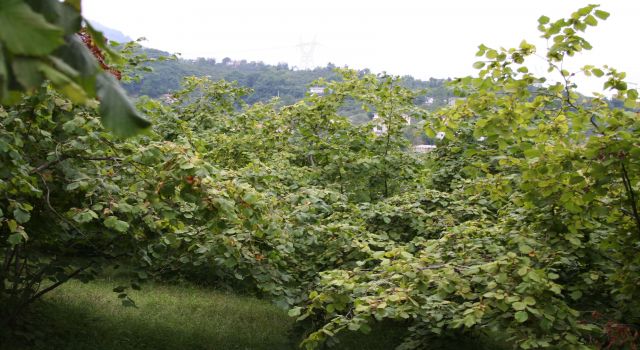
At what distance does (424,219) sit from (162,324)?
170 inches

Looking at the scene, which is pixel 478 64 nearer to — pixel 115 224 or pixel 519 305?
pixel 519 305

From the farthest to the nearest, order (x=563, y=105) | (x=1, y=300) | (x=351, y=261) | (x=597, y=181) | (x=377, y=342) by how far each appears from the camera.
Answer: (x=377, y=342), (x=1, y=300), (x=351, y=261), (x=563, y=105), (x=597, y=181)

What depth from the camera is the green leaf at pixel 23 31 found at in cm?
84

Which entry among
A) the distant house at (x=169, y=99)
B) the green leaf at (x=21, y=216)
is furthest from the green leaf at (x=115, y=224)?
the distant house at (x=169, y=99)

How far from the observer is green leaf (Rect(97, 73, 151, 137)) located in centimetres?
104

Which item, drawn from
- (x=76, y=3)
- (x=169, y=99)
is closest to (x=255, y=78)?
(x=169, y=99)

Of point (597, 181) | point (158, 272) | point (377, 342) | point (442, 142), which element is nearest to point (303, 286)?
point (158, 272)

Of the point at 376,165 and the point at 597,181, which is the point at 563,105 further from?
the point at 376,165

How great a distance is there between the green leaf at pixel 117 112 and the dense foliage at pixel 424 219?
8.67 ft

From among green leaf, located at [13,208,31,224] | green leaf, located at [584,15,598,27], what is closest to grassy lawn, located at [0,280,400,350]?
green leaf, located at [13,208,31,224]

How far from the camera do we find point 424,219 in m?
6.40

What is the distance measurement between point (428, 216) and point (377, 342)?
9.03 ft

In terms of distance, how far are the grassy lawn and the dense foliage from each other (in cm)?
107

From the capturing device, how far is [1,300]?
6766mm
